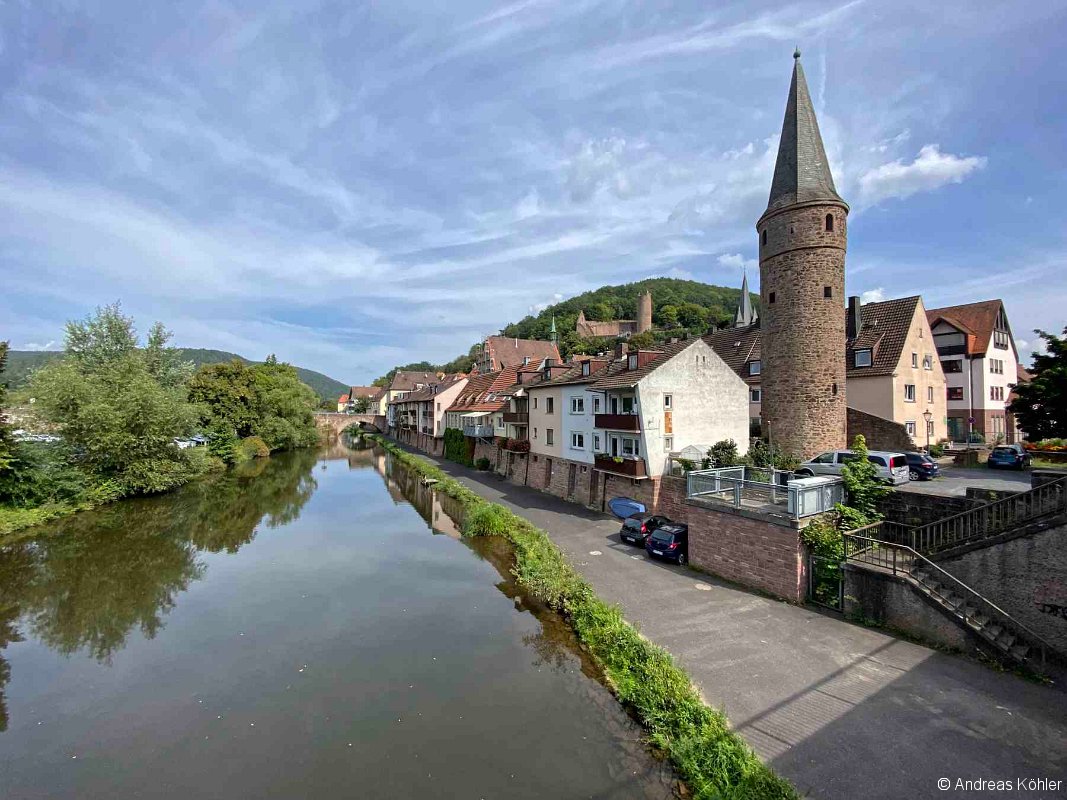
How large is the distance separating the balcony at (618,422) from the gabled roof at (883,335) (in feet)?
47.5

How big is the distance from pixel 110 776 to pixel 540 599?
33.9 feet

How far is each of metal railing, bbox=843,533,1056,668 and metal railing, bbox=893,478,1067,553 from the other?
2.51ft

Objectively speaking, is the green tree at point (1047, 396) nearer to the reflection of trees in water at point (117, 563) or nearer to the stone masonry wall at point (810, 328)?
the stone masonry wall at point (810, 328)

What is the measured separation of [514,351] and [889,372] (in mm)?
47682

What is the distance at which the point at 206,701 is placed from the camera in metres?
10.4

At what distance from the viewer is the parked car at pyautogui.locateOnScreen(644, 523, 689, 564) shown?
17.2 meters

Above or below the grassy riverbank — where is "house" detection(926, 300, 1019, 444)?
above

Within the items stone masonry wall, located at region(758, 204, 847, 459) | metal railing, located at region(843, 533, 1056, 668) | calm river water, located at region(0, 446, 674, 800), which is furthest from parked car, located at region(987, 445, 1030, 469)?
calm river water, located at region(0, 446, 674, 800)

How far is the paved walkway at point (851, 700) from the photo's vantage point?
739 centimetres

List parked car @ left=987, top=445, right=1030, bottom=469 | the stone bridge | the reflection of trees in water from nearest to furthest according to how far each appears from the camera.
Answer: the reflection of trees in water → parked car @ left=987, top=445, right=1030, bottom=469 → the stone bridge

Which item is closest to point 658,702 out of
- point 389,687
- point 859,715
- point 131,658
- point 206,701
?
point 859,715

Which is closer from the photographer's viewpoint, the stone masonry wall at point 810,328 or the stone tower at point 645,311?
the stone masonry wall at point 810,328

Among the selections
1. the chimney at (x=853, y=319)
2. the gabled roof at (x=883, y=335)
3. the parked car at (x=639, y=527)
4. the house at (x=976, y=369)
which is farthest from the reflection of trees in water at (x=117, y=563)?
the house at (x=976, y=369)

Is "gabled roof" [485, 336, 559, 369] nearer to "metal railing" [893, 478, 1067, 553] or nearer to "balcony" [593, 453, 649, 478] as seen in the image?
"balcony" [593, 453, 649, 478]
